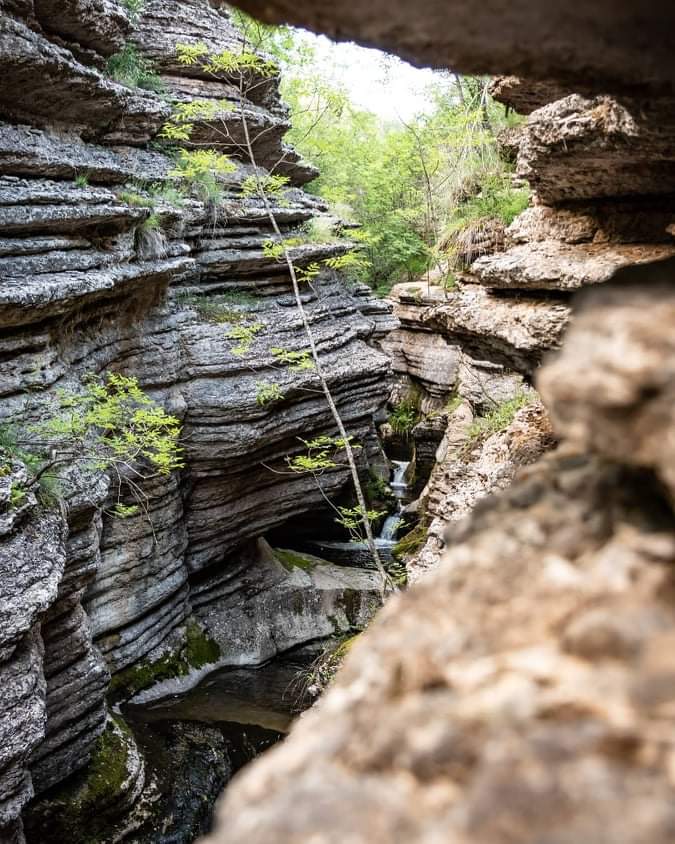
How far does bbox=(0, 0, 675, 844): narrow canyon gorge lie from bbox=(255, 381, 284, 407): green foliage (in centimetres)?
51

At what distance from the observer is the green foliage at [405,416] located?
21625mm

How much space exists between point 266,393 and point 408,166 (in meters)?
14.8

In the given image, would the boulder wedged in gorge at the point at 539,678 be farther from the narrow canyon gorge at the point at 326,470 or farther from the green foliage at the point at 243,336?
the green foliage at the point at 243,336

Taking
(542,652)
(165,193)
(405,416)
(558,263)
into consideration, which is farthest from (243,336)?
(405,416)

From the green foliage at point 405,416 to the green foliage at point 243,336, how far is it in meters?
9.31

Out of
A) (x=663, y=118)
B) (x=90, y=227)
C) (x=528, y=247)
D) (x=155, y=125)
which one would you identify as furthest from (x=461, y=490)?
(x=155, y=125)

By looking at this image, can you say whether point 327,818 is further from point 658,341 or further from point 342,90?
point 342,90

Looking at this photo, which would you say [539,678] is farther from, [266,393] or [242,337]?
[242,337]

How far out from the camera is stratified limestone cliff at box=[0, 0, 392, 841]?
836 centimetres

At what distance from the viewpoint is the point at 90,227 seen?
10.2 metres

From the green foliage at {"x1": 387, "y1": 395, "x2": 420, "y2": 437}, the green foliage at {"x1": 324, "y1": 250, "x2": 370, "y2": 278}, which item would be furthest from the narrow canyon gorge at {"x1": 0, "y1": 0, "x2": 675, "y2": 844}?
the green foliage at {"x1": 324, "y1": 250, "x2": 370, "y2": 278}

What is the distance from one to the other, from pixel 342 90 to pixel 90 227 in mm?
7724

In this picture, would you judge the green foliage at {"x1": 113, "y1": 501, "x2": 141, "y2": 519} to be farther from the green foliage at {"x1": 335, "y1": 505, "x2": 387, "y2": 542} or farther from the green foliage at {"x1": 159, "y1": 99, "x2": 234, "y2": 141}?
the green foliage at {"x1": 159, "y1": 99, "x2": 234, "y2": 141}

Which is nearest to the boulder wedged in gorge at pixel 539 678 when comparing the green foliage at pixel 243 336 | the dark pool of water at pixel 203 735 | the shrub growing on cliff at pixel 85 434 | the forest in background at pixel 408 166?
the shrub growing on cliff at pixel 85 434
